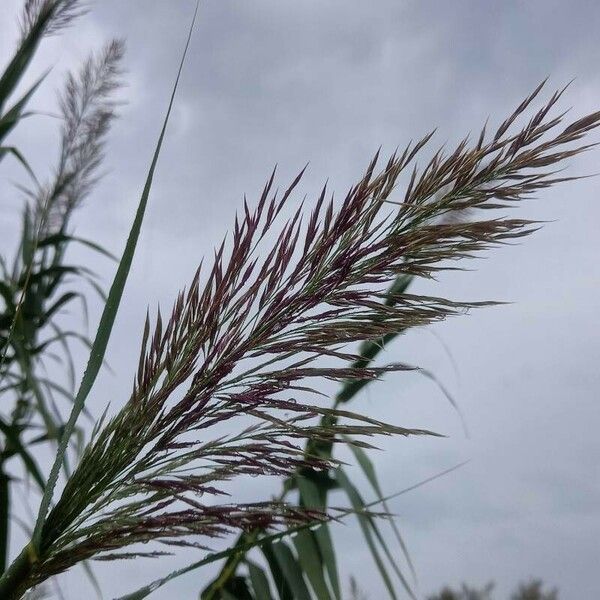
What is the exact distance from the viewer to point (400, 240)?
62 centimetres

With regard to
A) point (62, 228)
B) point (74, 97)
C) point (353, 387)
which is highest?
point (74, 97)

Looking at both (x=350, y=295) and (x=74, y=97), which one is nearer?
(x=350, y=295)

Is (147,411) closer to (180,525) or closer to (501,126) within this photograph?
(180,525)

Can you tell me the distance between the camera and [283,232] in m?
0.62

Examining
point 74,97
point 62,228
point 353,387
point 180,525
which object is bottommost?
point 180,525

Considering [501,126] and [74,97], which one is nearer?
[501,126]

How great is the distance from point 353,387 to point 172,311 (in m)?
0.59

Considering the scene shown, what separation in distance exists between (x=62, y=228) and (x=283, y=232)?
1474mm

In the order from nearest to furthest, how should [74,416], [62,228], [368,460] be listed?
[74,416]
[368,460]
[62,228]

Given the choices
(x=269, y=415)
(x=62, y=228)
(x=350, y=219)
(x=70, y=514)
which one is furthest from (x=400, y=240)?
(x=62, y=228)

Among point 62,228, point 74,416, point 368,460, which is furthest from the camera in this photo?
point 62,228

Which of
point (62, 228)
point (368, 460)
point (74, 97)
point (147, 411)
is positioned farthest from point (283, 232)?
point (74, 97)

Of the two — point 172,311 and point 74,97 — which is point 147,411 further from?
point 74,97

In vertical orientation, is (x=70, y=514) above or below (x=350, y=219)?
below
